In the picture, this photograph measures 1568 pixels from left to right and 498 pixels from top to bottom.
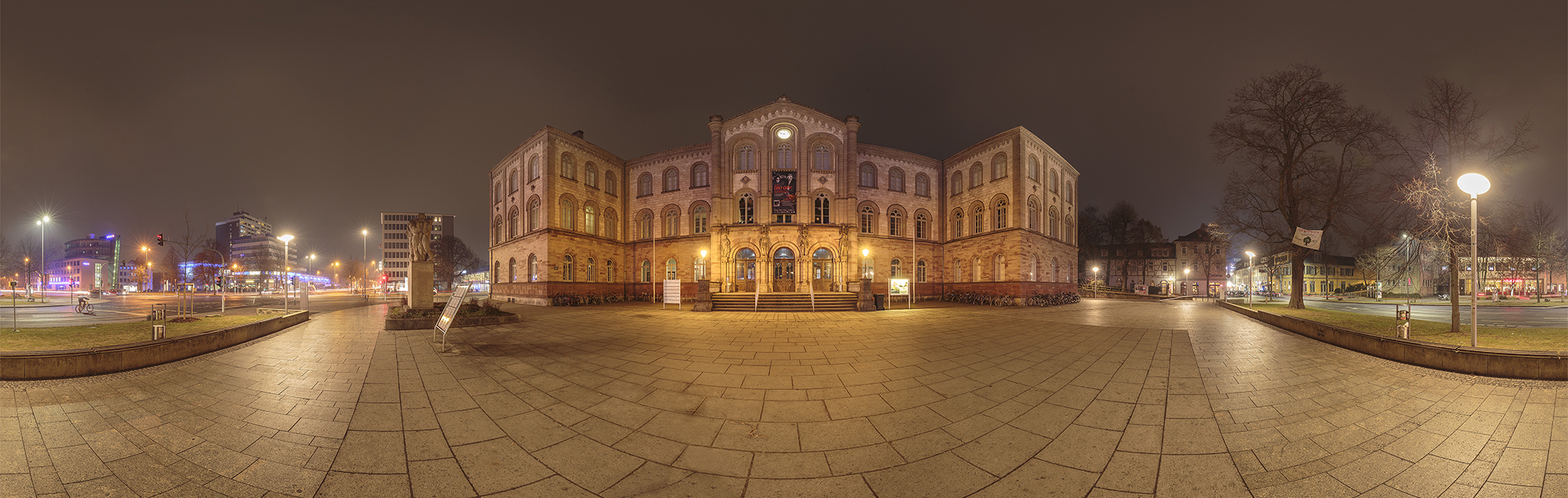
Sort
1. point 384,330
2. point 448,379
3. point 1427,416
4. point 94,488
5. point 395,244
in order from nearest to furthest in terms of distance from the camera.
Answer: point 94,488, point 1427,416, point 448,379, point 384,330, point 395,244

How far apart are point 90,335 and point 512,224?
25422 millimetres

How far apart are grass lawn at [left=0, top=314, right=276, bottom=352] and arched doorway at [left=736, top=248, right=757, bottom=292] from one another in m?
21.7

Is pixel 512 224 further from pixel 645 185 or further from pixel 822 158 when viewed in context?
pixel 822 158

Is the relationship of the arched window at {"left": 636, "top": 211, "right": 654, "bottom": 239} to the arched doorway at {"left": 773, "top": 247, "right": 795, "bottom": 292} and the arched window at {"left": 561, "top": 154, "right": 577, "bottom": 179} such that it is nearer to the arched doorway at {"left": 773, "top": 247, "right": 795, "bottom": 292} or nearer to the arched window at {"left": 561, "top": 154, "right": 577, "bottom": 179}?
the arched window at {"left": 561, "top": 154, "right": 577, "bottom": 179}

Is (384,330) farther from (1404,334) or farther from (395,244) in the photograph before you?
(395,244)

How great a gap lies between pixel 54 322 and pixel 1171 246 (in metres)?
91.1

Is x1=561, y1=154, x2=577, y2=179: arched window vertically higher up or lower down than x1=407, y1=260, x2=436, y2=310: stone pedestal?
higher up

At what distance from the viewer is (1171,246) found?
6338 centimetres

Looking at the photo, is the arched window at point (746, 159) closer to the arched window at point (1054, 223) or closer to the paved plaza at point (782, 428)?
the arched window at point (1054, 223)

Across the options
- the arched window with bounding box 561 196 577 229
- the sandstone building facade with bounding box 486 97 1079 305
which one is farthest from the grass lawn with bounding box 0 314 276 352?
the arched window with bounding box 561 196 577 229

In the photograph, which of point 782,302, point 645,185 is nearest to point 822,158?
point 782,302

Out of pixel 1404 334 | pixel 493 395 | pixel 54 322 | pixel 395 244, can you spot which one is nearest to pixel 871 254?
pixel 1404 334

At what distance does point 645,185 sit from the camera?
3588 centimetres

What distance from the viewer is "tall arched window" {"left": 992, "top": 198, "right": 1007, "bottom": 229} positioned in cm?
3125
